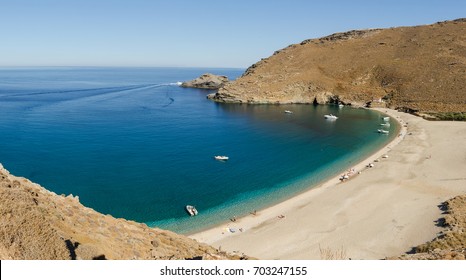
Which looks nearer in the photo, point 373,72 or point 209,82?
point 373,72

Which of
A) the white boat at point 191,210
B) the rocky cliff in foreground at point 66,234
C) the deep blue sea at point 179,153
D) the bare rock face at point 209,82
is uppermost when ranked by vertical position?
the bare rock face at point 209,82

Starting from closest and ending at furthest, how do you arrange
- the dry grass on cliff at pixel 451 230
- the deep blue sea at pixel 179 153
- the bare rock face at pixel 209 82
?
the dry grass on cliff at pixel 451 230, the deep blue sea at pixel 179 153, the bare rock face at pixel 209 82

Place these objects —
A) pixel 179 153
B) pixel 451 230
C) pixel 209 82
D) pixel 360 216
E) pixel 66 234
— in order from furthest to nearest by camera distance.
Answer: pixel 209 82, pixel 179 153, pixel 360 216, pixel 451 230, pixel 66 234

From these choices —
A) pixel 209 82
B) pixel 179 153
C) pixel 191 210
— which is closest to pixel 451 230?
pixel 191 210

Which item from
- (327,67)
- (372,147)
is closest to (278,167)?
(372,147)

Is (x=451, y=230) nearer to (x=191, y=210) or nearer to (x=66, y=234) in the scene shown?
(x=191, y=210)

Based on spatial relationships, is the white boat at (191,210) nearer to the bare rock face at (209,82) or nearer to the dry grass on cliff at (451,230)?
the dry grass on cliff at (451,230)

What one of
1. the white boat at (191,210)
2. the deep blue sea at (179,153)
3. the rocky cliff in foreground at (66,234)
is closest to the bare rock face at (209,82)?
the deep blue sea at (179,153)
